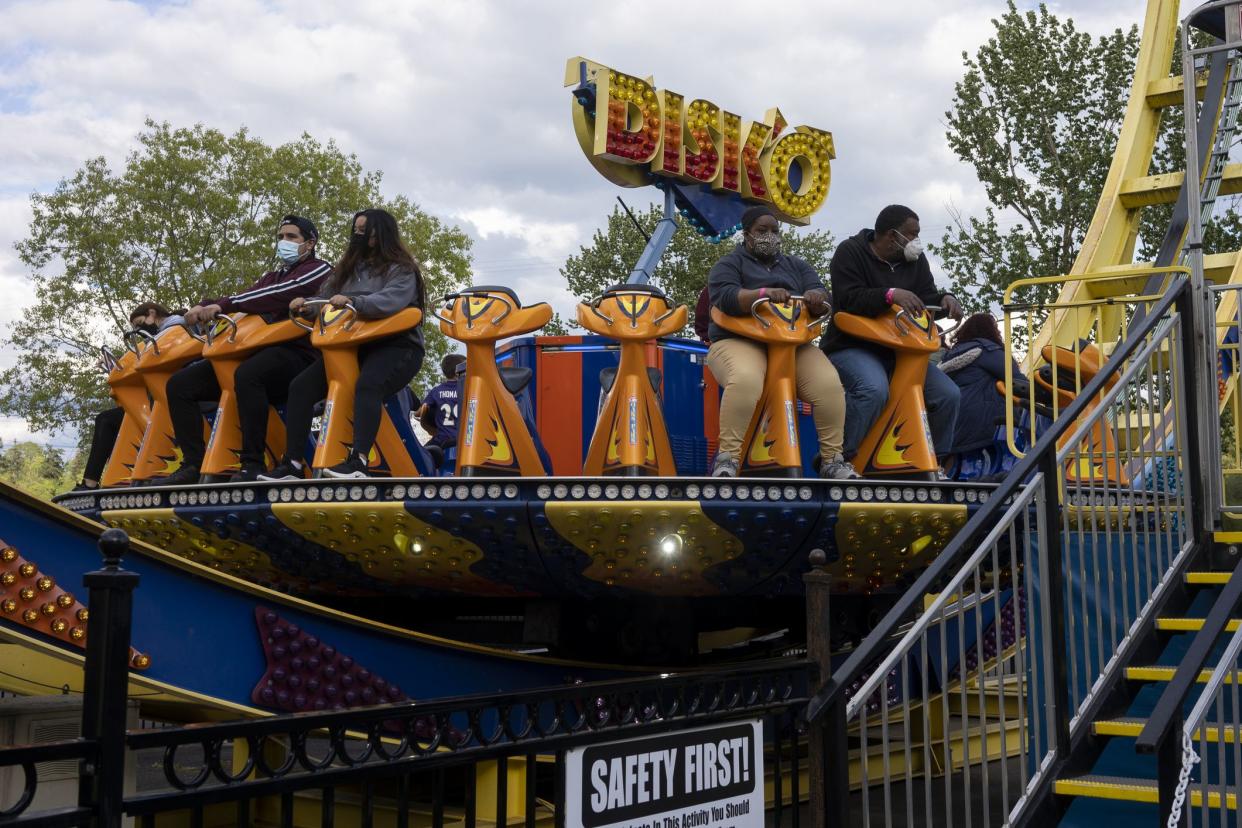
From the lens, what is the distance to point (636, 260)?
3250 cm

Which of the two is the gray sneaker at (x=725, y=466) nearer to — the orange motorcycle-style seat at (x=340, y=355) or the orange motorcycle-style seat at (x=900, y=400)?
the orange motorcycle-style seat at (x=900, y=400)

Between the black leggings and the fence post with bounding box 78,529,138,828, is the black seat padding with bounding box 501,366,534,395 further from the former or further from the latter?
the fence post with bounding box 78,529,138,828

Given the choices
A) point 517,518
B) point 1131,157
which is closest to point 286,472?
point 517,518

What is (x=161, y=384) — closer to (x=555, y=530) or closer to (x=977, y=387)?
(x=555, y=530)

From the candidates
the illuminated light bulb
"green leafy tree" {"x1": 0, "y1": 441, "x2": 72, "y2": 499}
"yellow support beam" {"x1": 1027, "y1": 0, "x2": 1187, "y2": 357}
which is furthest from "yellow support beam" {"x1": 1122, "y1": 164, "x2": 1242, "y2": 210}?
"green leafy tree" {"x1": 0, "y1": 441, "x2": 72, "y2": 499}

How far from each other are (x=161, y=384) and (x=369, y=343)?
168 cm

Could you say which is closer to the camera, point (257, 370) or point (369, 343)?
point (369, 343)

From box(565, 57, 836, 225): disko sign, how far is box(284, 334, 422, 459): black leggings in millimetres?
2584

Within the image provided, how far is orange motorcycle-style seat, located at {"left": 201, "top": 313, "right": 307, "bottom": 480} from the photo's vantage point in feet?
21.5

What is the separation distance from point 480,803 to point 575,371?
2.89m

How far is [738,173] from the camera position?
30.6ft

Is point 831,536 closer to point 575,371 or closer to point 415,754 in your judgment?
point 575,371

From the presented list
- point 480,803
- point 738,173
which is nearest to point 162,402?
point 480,803

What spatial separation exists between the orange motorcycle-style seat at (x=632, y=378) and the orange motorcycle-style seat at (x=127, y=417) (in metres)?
3.08
